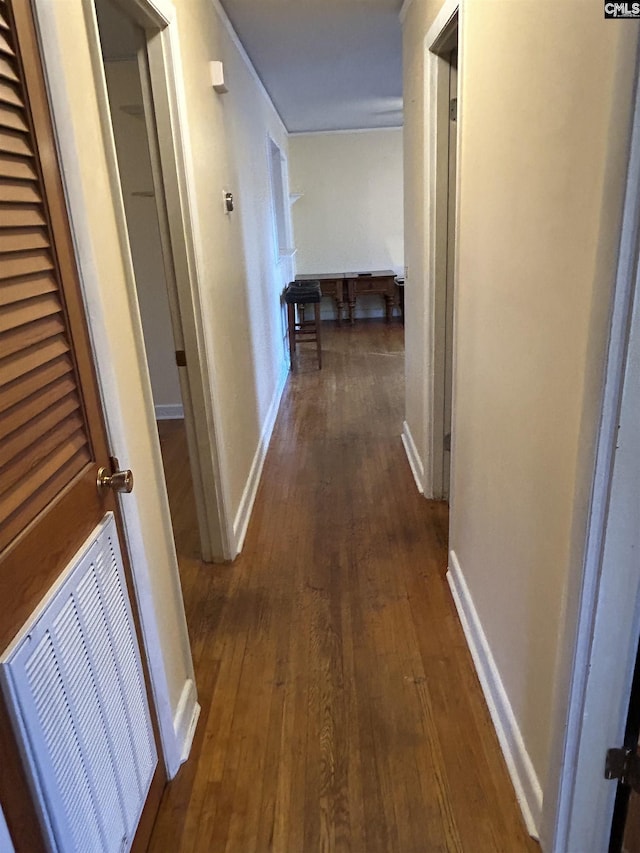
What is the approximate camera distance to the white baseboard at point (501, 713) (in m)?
1.42

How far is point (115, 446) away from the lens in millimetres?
1282

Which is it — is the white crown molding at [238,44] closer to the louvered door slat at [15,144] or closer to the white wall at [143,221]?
the white wall at [143,221]

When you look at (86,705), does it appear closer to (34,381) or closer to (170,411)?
(34,381)

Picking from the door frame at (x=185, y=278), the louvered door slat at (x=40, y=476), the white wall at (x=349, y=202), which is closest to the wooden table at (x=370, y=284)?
the white wall at (x=349, y=202)

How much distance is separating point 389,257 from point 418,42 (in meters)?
5.26

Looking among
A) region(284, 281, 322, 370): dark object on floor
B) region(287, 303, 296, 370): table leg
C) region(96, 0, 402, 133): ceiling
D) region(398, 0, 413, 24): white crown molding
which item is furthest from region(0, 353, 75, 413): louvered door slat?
Answer: region(287, 303, 296, 370): table leg

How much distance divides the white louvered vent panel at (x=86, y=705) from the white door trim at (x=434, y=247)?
1.89 metres

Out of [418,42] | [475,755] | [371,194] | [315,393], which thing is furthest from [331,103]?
[475,755]

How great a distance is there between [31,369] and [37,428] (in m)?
0.10

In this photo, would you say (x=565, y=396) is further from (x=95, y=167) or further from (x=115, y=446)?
(x=95, y=167)

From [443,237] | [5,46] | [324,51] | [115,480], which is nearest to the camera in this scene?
[5,46]

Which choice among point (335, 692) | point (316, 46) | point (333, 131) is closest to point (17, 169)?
point (335, 692)

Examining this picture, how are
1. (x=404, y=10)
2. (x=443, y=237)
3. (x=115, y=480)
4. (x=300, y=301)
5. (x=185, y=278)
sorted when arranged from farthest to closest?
(x=300, y=301) → (x=404, y=10) → (x=443, y=237) → (x=185, y=278) → (x=115, y=480)

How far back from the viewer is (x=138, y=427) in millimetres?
1460
